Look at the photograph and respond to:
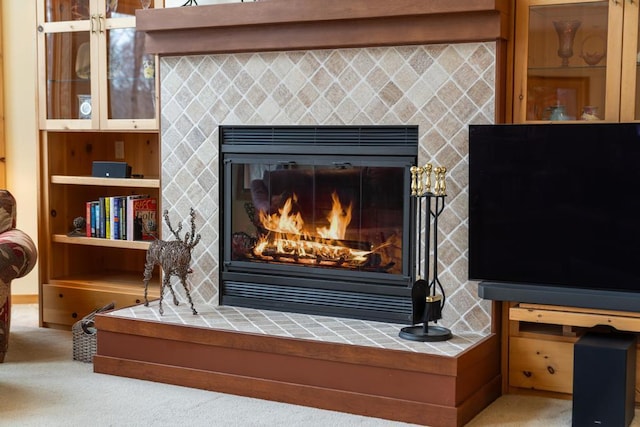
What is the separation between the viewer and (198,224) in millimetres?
4664

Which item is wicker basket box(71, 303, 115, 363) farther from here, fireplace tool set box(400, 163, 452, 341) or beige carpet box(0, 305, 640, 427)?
fireplace tool set box(400, 163, 452, 341)

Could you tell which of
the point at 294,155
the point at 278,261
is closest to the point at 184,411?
the point at 278,261

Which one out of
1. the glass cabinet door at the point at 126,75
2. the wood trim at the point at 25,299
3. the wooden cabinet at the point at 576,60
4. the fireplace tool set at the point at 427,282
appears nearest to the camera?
the wooden cabinet at the point at 576,60

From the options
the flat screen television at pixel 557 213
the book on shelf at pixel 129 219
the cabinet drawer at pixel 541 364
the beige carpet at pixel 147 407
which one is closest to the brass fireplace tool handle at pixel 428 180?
the flat screen television at pixel 557 213

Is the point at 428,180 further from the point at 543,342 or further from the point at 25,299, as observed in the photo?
the point at 25,299

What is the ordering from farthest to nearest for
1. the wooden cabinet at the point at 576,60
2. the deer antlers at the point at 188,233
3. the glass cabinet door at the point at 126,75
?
the glass cabinet door at the point at 126,75
the deer antlers at the point at 188,233
the wooden cabinet at the point at 576,60

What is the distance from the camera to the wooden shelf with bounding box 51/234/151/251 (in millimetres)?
5004

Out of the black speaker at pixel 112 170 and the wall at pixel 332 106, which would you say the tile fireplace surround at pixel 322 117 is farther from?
the black speaker at pixel 112 170

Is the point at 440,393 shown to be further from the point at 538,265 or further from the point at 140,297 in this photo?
the point at 140,297

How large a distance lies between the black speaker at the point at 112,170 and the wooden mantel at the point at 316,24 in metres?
0.76

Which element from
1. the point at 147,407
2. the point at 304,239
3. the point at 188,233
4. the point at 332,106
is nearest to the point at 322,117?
the point at 332,106

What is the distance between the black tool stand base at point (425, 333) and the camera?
3811mm

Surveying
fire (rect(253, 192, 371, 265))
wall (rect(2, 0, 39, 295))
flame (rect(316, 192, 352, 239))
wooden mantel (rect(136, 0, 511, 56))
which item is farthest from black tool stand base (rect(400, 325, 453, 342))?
wall (rect(2, 0, 39, 295))

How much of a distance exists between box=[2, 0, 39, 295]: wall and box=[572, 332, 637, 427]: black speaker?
3782mm
